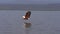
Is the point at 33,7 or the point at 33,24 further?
the point at 33,7

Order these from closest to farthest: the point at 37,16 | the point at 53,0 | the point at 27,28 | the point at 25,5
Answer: the point at 27,28, the point at 37,16, the point at 25,5, the point at 53,0

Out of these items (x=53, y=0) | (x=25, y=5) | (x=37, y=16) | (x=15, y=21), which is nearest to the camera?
(x=15, y=21)

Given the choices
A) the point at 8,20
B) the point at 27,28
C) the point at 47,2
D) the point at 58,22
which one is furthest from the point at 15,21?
the point at 47,2

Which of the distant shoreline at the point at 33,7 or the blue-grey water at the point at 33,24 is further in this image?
the distant shoreline at the point at 33,7

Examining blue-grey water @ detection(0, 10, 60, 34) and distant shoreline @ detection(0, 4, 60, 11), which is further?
distant shoreline @ detection(0, 4, 60, 11)

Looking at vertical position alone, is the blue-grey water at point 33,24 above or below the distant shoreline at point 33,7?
below

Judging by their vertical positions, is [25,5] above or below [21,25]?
above

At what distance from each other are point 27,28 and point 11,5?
214 cm

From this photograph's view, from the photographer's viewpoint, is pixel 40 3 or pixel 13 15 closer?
pixel 13 15

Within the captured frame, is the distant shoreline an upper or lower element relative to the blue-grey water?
upper

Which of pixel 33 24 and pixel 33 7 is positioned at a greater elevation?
pixel 33 7

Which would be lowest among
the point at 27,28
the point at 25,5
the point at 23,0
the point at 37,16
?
the point at 27,28

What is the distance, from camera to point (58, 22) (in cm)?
341

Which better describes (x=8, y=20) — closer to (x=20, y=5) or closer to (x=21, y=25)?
(x=21, y=25)
